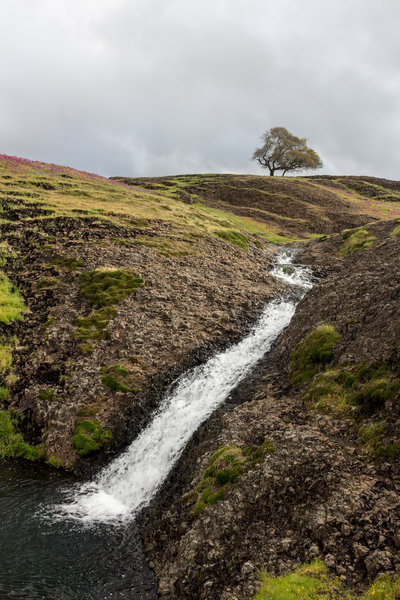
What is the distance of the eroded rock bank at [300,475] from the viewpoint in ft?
33.2

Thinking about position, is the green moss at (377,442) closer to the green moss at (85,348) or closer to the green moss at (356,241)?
the green moss at (85,348)

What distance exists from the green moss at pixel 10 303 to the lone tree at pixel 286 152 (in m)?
109

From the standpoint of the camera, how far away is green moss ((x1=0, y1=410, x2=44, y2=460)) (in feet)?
65.0

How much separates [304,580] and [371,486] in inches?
142

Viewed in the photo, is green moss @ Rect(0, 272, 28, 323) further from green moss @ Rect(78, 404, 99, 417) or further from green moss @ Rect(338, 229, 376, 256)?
green moss @ Rect(338, 229, 376, 256)

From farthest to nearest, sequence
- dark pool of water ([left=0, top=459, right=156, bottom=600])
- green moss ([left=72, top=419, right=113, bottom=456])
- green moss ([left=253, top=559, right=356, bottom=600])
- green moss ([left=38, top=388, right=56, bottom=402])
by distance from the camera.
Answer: green moss ([left=38, top=388, right=56, bottom=402]), green moss ([left=72, top=419, right=113, bottom=456]), dark pool of water ([left=0, top=459, right=156, bottom=600]), green moss ([left=253, top=559, right=356, bottom=600])

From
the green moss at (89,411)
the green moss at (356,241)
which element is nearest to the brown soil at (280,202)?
the green moss at (356,241)

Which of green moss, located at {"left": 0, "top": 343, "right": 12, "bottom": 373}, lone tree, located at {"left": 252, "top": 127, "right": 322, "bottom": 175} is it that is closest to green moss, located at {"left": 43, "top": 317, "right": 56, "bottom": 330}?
green moss, located at {"left": 0, "top": 343, "right": 12, "bottom": 373}

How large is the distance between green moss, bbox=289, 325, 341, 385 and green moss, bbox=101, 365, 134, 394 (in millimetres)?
10808

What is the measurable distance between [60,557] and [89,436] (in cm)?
685

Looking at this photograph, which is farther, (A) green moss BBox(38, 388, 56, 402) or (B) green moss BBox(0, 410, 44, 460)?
(A) green moss BBox(38, 388, 56, 402)

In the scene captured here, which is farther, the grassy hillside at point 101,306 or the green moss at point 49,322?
the green moss at point 49,322

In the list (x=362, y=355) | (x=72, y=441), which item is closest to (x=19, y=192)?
(x=72, y=441)

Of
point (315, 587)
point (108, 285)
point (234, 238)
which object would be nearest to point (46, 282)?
point (108, 285)
